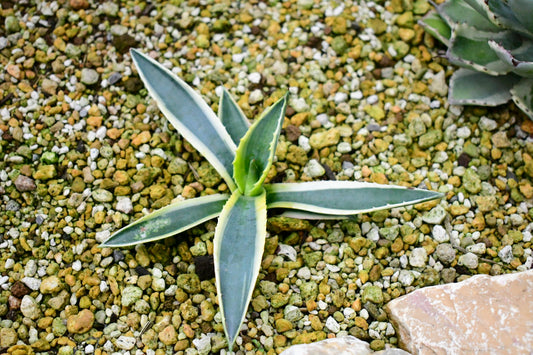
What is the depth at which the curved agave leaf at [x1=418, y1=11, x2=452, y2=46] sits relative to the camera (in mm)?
2167

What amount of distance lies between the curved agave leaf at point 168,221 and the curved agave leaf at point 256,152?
4.3 inches

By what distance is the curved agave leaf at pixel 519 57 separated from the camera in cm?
177

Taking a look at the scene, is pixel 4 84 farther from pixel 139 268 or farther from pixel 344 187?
pixel 344 187

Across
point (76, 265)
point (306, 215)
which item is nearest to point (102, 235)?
point (76, 265)

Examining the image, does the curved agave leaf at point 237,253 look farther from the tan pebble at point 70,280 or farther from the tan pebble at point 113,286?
the tan pebble at point 70,280

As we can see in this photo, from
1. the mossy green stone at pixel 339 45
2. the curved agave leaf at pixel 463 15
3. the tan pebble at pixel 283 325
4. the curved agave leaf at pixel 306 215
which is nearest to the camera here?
the tan pebble at pixel 283 325

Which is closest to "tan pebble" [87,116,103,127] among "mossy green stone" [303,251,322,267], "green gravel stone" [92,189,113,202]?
"green gravel stone" [92,189,113,202]

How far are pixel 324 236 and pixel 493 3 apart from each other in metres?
0.99

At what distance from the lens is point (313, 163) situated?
2.01 metres

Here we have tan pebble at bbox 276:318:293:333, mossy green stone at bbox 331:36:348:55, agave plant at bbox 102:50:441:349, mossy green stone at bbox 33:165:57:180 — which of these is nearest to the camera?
agave plant at bbox 102:50:441:349

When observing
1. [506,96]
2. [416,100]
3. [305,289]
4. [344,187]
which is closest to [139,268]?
[305,289]

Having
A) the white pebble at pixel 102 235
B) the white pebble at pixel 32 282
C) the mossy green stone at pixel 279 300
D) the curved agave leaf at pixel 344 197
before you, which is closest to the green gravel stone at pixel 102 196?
the white pebble at pixel 102 235

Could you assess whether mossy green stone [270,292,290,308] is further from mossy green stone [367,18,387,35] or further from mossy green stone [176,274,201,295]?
mossy green stone [367,18,387,35]

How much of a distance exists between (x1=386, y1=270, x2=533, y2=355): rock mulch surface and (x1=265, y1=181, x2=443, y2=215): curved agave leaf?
0.29m
